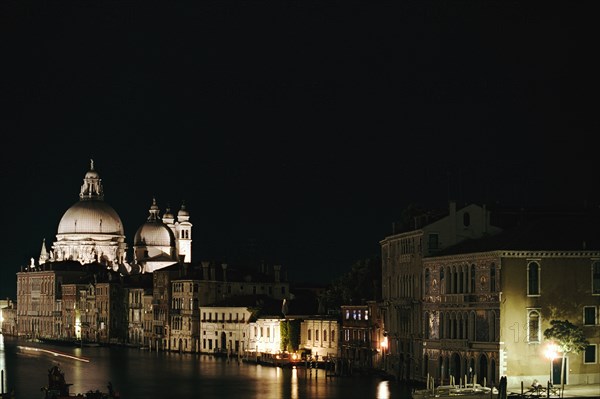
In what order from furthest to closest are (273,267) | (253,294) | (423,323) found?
(273,267) → (253,294) → (423,323)

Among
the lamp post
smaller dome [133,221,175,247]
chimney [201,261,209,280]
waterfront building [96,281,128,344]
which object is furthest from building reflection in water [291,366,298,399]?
smaller dome [133,221,175,247]

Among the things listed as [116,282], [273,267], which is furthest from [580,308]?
[116,282]

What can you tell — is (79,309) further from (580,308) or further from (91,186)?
(580,308)

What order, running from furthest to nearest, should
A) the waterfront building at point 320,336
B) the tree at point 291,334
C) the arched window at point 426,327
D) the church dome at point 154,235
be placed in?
the church dome at point 154,235 → the tree at point 291,334 → the waterfront building at point 320,336 → the arched window at point 426,327

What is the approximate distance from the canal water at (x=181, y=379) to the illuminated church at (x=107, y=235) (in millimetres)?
43730

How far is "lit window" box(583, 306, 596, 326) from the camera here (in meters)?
51.2

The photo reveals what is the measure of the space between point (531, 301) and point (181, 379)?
2238 cm

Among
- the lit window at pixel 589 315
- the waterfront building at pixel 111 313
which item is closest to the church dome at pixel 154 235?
the waterfront building at pixel 111 313

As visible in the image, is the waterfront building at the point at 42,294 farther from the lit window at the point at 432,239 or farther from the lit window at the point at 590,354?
the lit window at the point at 590,354

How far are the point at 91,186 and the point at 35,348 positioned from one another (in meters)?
41.4

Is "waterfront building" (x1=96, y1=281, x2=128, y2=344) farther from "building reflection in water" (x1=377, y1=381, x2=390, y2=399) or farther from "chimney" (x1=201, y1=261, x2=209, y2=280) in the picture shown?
"building reflection in water" (x1=377, y1=381, x2=390, y2=399)

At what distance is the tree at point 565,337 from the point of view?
49656mm

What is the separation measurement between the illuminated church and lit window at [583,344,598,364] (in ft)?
287

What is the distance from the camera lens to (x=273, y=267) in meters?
103
